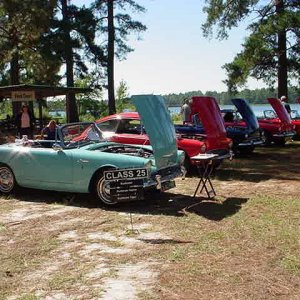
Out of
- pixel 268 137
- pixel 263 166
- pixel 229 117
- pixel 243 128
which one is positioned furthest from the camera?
pixel 268 137

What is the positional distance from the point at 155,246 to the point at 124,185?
1622mm

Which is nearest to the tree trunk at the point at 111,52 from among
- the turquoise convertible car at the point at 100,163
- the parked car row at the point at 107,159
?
the parked car row at the point at 107,159

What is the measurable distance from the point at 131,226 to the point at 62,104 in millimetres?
46927

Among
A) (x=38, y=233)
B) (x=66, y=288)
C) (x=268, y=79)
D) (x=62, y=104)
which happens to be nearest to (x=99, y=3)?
(x=268, y=79)

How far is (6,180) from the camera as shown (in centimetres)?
938

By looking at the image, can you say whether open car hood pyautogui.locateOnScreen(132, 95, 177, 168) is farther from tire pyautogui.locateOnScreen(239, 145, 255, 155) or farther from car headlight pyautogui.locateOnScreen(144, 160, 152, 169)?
tire pyautogui.locateOnScreen(239, 145, 255, 155)

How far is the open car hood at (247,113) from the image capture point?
1485 centimetres

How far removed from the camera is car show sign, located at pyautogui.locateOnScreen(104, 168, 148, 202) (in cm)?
732

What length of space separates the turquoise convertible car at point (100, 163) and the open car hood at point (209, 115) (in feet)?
7.56

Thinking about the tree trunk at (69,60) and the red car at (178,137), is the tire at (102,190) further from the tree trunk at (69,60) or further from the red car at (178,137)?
the tree trunk at (69,60)

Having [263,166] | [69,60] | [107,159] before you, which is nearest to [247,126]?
[263,166]

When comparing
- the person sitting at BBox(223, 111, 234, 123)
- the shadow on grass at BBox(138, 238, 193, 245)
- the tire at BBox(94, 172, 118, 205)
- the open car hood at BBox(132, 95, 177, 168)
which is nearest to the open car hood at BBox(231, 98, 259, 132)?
the person sitting at BBox(223, 111, 234, 123)

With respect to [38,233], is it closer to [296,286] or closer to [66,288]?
[66,288]

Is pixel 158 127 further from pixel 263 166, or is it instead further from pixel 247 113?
pixel 247 113
